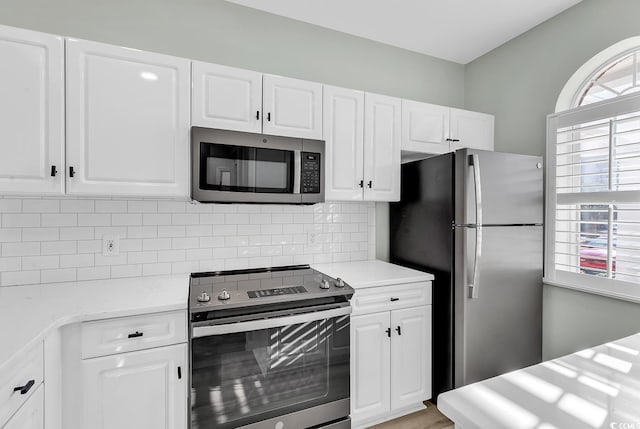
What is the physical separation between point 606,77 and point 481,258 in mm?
1545

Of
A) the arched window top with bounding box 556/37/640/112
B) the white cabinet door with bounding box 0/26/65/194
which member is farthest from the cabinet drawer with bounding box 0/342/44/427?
the arched window top with bounding box 556/37/640/112

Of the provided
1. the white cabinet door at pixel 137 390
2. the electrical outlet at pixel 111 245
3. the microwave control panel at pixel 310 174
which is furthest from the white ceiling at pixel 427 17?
the white cabinet door at pixel 137 390

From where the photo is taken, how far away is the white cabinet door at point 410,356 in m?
2.15

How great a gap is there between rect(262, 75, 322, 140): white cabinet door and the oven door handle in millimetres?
1119

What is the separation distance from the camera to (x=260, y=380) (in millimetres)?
1704

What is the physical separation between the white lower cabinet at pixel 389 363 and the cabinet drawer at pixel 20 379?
57.8 inches

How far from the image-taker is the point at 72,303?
152 cm

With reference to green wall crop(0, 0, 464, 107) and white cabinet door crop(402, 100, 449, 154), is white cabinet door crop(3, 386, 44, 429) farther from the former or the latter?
white cabinet door crop(402, 100, 449, 154)

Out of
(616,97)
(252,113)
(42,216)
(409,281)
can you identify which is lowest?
(409,281)

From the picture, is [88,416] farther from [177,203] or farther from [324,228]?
[324,228]

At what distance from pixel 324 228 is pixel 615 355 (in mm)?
1868

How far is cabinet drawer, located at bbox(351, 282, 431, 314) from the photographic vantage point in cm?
204

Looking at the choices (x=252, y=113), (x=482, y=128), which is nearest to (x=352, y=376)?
(x=252, y=113)

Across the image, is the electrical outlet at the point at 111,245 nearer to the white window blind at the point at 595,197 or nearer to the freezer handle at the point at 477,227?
the freezer handle at the point at 477,227
